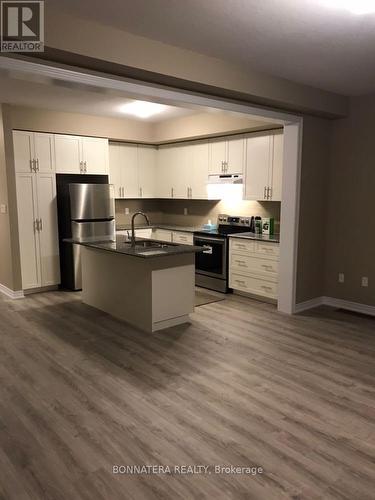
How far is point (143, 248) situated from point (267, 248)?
1765 millimetres

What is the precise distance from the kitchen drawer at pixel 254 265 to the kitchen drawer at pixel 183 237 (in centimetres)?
91

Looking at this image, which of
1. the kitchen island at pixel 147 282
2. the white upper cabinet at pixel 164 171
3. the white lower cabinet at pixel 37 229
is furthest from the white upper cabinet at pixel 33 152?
the white upper cabinet at pixel 164 171

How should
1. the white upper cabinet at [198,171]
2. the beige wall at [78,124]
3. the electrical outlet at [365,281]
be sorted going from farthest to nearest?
the white upper cabinet at [198,171] < the beige wall at [78,124] < the electrical outlet at [365,281]

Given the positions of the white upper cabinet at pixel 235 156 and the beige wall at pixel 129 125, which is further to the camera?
the white upper cabinet at pixel 235 156

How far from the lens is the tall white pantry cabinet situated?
5.37 m

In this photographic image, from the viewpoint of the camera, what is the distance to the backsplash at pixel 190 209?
5852mm

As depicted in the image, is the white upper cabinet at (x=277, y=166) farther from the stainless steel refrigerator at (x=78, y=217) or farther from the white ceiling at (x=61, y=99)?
the stainless steel refrigerator at (x=78, y=217)

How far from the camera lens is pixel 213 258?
5793 mm

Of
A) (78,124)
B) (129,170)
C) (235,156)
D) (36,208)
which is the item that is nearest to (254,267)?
(235,156)

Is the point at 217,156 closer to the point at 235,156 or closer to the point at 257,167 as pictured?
the point at 235,156

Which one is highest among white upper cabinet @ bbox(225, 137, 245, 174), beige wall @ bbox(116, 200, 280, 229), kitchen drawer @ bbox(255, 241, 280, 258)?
white upper cabinet @ bbox(225, 137, 245, 174)

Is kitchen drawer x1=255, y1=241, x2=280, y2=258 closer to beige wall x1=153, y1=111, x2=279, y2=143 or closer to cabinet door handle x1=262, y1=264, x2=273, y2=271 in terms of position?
cabinet door handle x1=262, y1=264, x2=273, y2=271

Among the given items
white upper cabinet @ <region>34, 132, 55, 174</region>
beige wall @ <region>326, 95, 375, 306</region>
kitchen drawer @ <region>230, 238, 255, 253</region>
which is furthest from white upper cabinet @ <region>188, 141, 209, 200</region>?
white upper cabinet @ <region>34, 132, 55, 174</region>

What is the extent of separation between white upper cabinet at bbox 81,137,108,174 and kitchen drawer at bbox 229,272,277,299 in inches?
105
